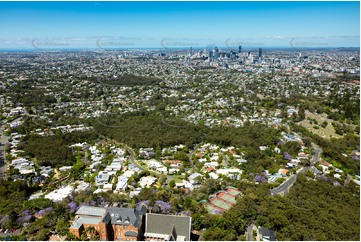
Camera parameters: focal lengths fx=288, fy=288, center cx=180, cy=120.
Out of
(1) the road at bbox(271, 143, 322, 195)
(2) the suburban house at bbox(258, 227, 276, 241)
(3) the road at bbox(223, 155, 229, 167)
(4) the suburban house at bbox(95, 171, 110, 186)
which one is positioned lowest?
(3) the road at bbox(223, 155, 229, 167)

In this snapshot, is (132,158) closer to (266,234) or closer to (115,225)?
(115,225)

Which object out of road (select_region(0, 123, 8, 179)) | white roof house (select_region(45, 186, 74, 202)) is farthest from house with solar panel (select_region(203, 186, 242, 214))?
road (select_region(0, 123, 8, 179))

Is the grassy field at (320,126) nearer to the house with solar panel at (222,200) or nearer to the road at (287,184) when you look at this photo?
the road at (287,184)

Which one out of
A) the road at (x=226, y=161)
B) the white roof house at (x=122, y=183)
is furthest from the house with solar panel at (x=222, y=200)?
the white roof house at (x=122, y=183)

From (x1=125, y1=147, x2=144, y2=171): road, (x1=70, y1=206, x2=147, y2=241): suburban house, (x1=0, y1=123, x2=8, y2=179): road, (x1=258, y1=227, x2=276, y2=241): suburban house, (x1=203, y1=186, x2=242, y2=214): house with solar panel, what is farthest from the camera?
(x1=125, y1=147, x2=144, y2=171): road

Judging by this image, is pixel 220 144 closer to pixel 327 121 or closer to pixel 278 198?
pixel 278 198

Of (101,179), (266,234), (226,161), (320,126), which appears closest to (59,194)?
(101,179)

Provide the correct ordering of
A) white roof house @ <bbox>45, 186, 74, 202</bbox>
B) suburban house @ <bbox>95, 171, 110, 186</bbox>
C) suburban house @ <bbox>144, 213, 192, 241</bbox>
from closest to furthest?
suburban house @ <bbox>144, 213, 192, 241</bbox> → white roof house @ <bbox>45, 186, 74, 202</bbox> → suburban house @ <bbox>95, 171, 110, 186</bbox>

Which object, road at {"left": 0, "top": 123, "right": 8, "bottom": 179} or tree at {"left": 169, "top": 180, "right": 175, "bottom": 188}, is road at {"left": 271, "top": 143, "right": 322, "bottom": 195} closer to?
tree at {"left": 169, "top": 180, "right": 175, "bottom": 188}
